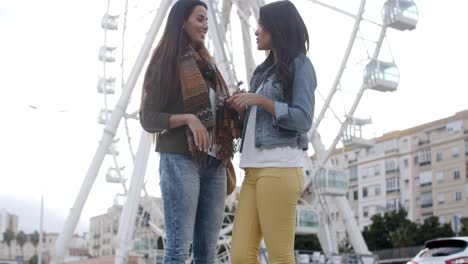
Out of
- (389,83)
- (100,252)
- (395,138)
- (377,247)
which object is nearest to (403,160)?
(395,138)

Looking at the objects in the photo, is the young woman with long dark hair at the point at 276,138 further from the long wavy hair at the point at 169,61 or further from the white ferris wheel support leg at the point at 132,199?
the white ferris wheel support leg at the point at 132,199

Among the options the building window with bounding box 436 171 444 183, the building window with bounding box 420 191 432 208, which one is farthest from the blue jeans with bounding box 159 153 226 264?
the building window with bounding box 420 191 432 208

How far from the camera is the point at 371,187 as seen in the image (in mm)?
106312

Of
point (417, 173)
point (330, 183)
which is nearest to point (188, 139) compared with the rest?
point (330, 183)

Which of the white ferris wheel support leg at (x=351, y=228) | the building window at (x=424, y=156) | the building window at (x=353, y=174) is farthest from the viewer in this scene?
the building window at (x=353, y=174)

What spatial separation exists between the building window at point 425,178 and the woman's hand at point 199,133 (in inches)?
3699

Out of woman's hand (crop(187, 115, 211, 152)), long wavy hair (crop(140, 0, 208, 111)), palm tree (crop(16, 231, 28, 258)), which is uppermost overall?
palm tree (crop(16, 231, 28, 258))

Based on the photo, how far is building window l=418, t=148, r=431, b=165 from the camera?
97.7 m

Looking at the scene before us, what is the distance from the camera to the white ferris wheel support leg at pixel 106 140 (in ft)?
98.4

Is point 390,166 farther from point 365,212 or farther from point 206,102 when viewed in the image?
point 206,102

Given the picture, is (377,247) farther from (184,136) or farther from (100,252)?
(100,252)

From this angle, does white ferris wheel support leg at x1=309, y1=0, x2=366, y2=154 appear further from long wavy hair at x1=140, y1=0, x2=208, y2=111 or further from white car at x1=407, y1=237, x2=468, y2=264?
long wavy hair at x1=140, y1=0, x2=208, y2=111

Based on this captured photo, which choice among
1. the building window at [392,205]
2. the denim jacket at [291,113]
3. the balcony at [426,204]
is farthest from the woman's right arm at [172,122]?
the building window at [392,205]

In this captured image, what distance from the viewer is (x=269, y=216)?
4691 millimetres
